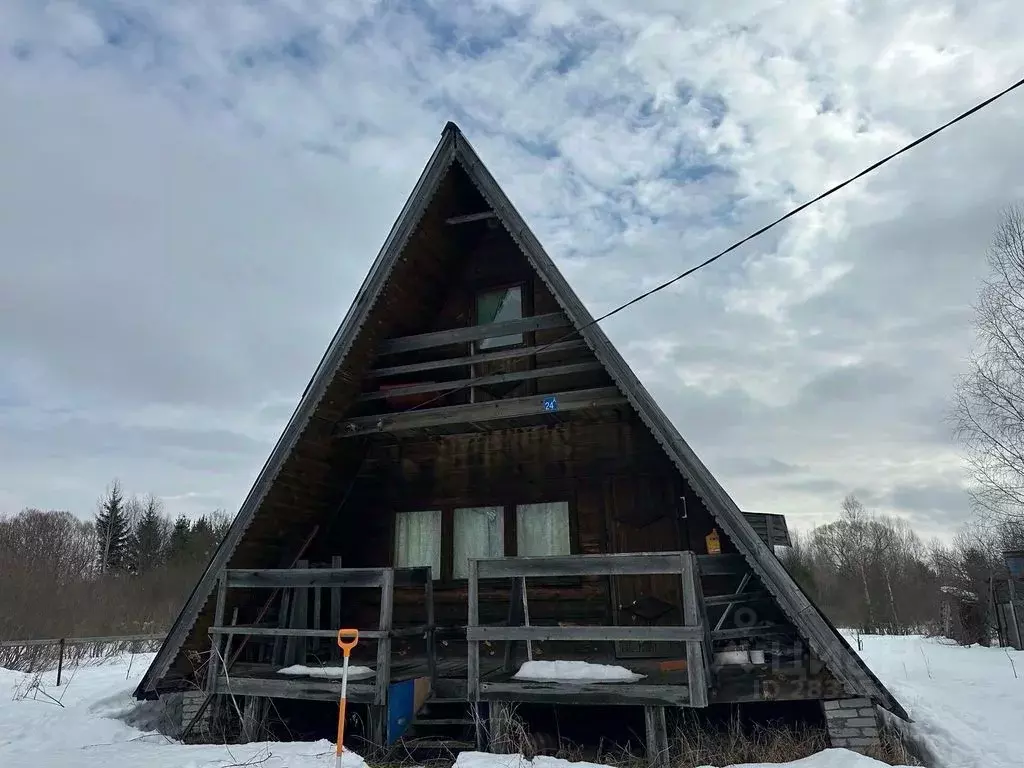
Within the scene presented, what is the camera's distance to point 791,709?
27.5ft

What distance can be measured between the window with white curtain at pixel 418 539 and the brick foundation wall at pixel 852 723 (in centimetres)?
582

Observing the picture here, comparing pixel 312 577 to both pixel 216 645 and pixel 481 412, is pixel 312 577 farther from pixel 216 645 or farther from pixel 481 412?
pixel 481 412

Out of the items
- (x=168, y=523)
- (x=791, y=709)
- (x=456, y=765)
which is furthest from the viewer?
(x=168, y=523)

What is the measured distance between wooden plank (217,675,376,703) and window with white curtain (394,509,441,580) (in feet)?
9.56

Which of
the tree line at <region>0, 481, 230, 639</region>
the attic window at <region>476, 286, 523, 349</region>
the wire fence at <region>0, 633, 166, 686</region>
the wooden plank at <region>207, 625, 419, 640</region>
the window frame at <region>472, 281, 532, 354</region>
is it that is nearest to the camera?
the wooden plank at <region>207, 625, 419, 640</region>

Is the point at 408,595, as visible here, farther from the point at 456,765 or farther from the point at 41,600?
the point at 41,600

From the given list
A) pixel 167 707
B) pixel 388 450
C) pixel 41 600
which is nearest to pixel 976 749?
pixel 388 450

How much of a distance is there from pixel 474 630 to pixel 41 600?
88.5 feet

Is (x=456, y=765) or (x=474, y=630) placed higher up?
(x=474, y=630)

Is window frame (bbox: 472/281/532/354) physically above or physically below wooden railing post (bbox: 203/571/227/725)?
above

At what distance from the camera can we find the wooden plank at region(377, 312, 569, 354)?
9.14 metres

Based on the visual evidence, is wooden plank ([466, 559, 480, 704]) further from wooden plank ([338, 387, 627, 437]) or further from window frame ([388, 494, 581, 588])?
window frame ([388, 494, 581, 588])

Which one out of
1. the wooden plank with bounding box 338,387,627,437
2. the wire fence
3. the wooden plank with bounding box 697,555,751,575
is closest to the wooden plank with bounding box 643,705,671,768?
the wooden plank with bounding box 697,555,751,575

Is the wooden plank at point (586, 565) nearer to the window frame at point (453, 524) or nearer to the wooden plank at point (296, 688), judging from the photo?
the wooden plank at point (296, 688)
